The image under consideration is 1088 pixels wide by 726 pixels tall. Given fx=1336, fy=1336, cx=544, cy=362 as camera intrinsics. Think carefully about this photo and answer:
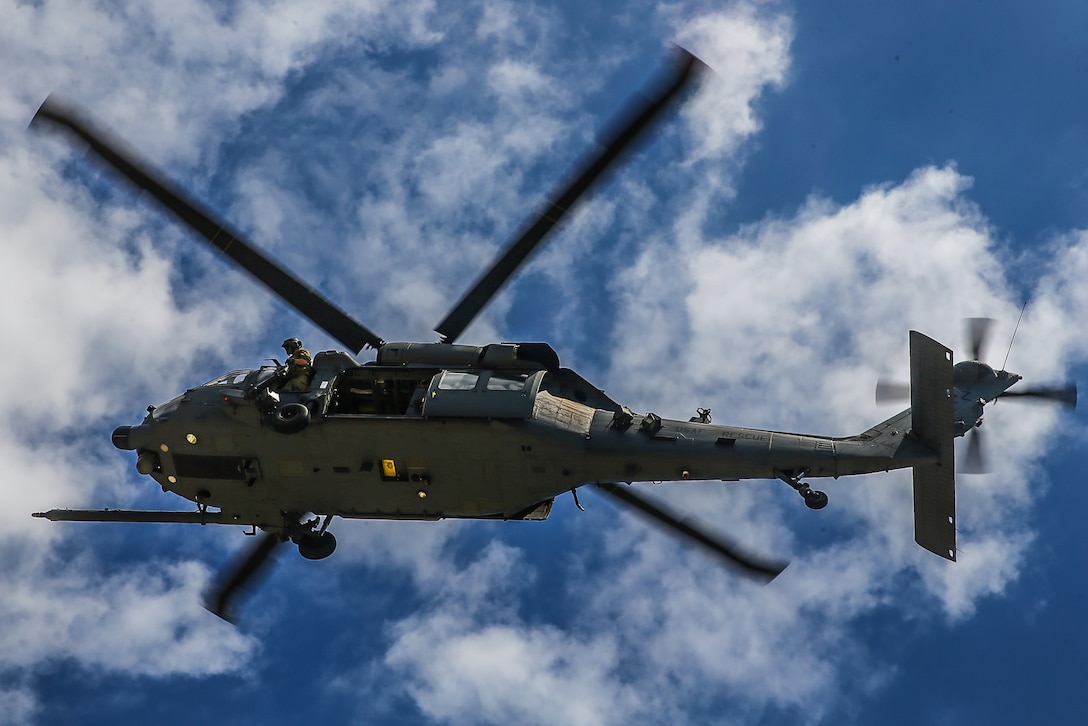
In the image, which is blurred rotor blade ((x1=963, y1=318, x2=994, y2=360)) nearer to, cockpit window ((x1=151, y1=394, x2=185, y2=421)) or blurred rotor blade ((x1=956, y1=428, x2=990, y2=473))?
blurred rotor blade ((x1=956, y1=428, x2=990, y2=473))

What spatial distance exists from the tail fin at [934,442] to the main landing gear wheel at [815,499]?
7.54ft

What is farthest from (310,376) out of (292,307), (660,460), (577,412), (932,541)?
(932,541)

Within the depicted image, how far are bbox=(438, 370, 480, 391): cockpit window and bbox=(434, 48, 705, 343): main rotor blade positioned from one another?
5.15 feet

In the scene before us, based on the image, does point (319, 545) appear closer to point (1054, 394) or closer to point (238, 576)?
point (238, 576)

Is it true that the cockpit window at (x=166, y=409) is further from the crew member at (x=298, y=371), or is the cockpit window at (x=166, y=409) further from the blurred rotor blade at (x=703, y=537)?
the blurred rotor blade at (x=703, y=537)

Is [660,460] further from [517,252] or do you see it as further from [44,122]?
[44,122]

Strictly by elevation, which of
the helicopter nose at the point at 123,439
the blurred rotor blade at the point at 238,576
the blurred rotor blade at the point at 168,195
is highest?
the blurred rotor blade at the point at 168,195

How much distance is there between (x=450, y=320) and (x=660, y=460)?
6.40 m

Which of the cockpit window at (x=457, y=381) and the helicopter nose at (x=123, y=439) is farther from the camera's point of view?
the helicopter nose at (x=123, y=439)

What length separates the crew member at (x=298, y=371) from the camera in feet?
107

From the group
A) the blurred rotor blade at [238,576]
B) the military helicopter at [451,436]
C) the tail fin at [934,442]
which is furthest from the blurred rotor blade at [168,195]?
the tail fin at [934,442]

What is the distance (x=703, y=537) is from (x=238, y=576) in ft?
39.7

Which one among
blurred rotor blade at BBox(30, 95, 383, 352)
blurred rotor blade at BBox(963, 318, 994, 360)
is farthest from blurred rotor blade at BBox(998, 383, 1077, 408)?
blurred rotor blade at BBox(30, 95, 383, 352)

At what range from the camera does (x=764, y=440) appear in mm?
31469
